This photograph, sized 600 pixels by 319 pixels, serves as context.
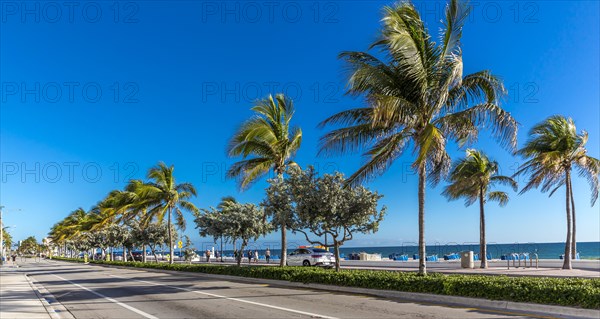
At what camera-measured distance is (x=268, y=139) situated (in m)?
24.1

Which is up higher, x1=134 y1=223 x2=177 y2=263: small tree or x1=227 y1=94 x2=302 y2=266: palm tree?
x1=227 y1=94 x2=302 y2=266: palm tree

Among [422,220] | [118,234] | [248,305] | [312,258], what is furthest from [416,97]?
[118,234]

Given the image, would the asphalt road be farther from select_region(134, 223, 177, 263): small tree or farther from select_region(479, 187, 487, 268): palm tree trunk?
select_region(134, 223, 177, 263): small tree

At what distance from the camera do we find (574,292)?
11.0m

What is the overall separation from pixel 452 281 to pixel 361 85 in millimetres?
7433

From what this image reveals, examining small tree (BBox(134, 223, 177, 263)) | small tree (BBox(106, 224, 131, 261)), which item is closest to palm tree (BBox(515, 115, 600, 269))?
small tree (BBox(134, 223, 177, 263))

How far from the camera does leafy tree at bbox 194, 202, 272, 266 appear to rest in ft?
90.9

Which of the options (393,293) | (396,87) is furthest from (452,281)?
(396,87)

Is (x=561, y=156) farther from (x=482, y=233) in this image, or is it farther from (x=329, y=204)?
(x=329, y=204)

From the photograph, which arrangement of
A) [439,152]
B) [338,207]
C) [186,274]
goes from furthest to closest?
[186,274], [338,207], [439,152]

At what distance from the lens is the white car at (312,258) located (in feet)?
118

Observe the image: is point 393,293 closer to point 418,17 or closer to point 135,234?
point 418,17

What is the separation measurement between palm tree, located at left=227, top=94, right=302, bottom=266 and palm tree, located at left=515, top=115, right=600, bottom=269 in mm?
13261

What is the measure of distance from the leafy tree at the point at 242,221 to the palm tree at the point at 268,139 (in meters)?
3.54
